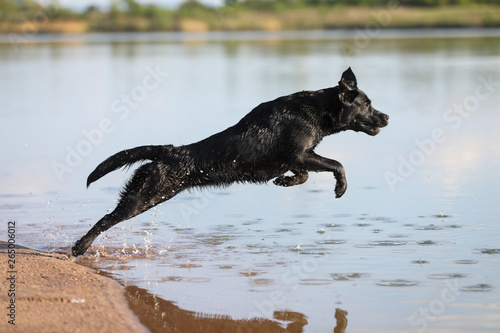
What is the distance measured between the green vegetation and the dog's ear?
159ft

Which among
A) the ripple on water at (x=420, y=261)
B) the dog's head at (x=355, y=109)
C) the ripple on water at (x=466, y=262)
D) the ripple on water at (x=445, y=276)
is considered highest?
the dog's head at (x=355, y=109)

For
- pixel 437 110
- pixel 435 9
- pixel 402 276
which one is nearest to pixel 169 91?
pixel 437 110

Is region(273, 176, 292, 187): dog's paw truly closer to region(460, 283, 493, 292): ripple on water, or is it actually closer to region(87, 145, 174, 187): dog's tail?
region(87, 145, 174, 187): dog's tail

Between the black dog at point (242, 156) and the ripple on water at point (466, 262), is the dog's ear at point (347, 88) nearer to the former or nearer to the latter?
the black dog at point (242, 156)

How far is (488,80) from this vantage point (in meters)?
20.2

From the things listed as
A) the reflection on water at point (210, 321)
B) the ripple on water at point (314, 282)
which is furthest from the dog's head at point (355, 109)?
the reflection on water at point (210, 321)

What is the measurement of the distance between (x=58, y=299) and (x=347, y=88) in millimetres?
3177

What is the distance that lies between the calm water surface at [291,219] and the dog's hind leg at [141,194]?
7.9 inches

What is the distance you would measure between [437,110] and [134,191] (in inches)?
367

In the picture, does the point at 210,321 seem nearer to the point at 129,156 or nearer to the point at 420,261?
the point at 420,261

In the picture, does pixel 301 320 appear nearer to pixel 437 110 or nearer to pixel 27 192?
pixel 27 192

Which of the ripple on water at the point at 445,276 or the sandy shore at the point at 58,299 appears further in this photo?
the ripple on water at the point at 445,276

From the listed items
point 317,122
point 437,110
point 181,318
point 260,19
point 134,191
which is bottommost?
point 181,318

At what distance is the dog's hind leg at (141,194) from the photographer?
7469 mm
